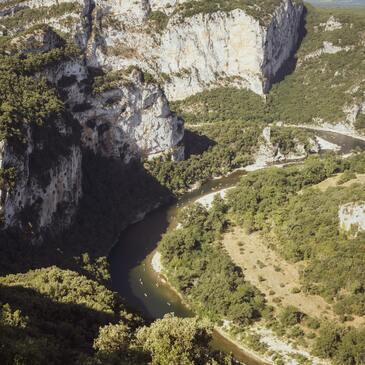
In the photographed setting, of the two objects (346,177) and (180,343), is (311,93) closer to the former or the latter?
(346,177)

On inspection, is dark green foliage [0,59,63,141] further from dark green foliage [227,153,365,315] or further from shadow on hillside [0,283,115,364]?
dark green foliage [227,153,365,315]

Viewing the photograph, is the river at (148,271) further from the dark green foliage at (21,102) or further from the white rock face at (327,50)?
the white rock face at (327,50)

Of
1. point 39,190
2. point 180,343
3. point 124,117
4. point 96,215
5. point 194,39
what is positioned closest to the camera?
point 180,343

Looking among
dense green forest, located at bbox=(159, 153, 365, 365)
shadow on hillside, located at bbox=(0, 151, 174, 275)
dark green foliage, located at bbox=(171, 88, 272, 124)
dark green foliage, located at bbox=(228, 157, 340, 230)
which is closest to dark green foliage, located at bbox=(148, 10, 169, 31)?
dark green foliage, located at bbox=(171, 88, 272, 124)

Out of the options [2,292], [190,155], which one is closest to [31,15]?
[190,155]

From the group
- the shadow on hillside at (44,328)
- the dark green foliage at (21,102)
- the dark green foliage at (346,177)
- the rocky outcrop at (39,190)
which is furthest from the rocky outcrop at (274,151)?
the shadow on hillside at (44,328)

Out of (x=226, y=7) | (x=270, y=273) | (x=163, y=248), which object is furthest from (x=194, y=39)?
(x=270, y=273)

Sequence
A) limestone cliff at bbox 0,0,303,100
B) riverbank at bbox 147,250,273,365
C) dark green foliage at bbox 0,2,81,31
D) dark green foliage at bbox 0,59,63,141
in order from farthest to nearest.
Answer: limestone cliff at bbox 0,0,303,100 < dark green foliage at bbox 0,2,81,31 < dark green foliage at bbox 0,59,63,141 < riverbank at bbox 147,250,273,365
